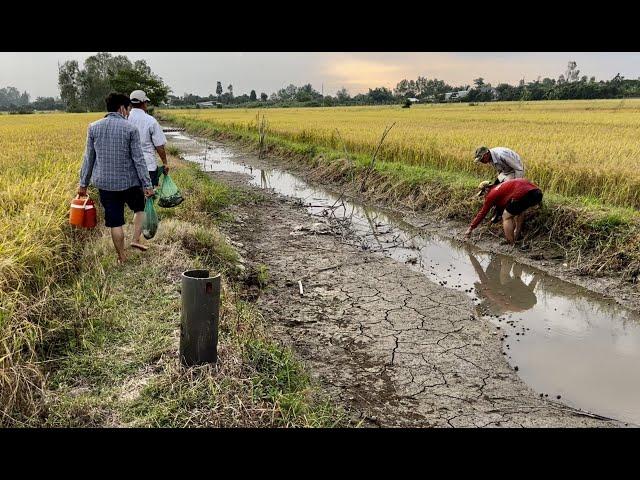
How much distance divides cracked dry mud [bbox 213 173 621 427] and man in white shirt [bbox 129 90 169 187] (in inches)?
74.4

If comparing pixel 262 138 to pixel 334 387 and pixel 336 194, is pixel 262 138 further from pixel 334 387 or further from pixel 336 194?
pixel 334 387

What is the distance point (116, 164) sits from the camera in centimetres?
472

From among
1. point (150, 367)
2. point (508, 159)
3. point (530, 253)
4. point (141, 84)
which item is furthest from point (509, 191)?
point (141, 84)

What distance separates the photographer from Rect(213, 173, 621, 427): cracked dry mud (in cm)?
331

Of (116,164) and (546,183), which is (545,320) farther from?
(116,164)

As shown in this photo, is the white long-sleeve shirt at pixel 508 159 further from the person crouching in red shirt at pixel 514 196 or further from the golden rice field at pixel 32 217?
the golden rice field at pixel 32 217

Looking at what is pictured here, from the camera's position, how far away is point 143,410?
269cm

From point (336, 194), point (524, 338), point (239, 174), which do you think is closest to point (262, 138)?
point (239, 174)

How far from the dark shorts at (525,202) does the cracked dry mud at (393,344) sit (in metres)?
1.62

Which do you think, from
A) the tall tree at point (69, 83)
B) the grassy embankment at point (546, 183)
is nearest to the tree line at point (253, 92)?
the tall tree at point (69, 83)

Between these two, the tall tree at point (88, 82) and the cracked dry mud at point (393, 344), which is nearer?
the cracked dry mud at point (393, 344)

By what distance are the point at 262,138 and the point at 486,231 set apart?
11.9 metres

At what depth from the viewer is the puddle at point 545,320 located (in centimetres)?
371
